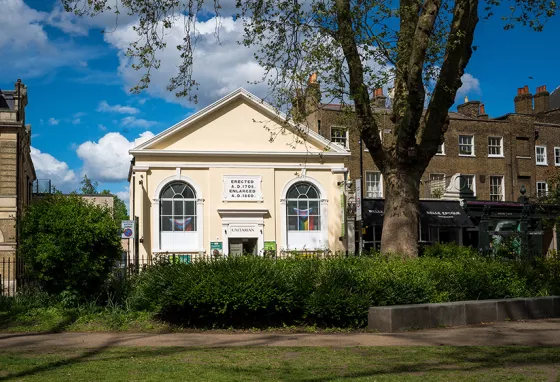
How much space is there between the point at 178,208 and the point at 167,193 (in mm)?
789

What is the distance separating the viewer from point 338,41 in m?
15.5

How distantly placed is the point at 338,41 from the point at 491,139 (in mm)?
31624

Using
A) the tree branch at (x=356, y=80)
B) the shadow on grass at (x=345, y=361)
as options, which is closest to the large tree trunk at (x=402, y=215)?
the tree branch at (x=356, y=80)

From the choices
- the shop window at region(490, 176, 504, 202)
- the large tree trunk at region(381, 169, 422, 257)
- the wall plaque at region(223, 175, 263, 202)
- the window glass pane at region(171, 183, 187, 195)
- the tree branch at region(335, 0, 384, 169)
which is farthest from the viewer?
the shop window at region(490, 176, 504, 202)

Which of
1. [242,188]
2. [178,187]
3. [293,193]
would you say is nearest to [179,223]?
[178,187]

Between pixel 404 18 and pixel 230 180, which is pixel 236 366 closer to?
pixel 404 18

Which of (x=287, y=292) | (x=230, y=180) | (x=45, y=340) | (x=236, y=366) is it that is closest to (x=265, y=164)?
(x=230, y=180)

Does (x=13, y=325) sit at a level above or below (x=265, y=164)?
below

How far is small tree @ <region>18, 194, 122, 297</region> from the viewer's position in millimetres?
15367

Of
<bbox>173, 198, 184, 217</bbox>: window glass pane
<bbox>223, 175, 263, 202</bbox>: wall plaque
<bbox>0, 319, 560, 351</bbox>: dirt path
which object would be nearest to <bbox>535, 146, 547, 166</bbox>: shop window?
<bbox>223, 175, 263, 202</bbox>: wall plaque

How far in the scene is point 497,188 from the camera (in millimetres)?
44250

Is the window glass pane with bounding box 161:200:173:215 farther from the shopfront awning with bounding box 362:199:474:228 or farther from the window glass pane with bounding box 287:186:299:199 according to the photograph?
the shopfront awning with bounding box 362:199:474:228

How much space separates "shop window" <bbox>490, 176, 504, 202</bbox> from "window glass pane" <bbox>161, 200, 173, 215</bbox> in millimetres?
23755

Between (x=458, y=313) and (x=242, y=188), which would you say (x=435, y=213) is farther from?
(x=458, y=313)
